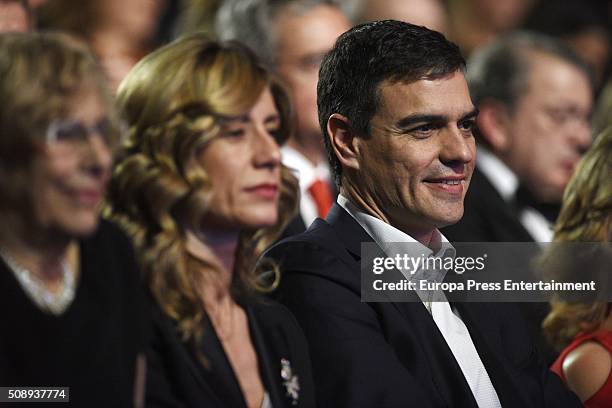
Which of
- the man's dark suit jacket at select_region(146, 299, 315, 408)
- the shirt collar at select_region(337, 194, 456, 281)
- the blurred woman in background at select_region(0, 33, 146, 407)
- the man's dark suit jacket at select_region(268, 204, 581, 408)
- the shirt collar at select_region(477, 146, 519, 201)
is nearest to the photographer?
the blurred woman in background at select_region(0, 33, 146, 407)

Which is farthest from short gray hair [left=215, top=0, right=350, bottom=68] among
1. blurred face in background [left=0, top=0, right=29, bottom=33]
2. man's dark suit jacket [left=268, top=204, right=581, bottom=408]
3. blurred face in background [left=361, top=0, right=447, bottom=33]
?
man's dark suit jacket [left=268, top=204, right=581, bottom=408]

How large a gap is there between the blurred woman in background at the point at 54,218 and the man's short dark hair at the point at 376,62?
29.5 inches

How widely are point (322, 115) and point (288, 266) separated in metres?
0.36

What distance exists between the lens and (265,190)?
2291mm

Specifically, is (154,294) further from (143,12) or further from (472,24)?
(472,24)

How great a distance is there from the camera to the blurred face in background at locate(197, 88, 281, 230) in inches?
88.0

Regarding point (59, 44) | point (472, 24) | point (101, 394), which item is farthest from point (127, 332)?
point (472, 24)

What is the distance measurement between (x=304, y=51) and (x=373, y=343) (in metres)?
1.77

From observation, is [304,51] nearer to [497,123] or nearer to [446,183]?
[497,123]

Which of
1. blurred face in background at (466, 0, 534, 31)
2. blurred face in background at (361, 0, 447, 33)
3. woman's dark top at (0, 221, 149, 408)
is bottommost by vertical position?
woman's dark top at (0, 221, 149, 408)

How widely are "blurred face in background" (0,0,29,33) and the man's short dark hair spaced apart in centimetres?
80

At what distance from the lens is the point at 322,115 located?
254cm

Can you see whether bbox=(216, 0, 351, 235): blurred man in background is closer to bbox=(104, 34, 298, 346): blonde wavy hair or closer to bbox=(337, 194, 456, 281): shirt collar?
bbox=(337, 194, 456, 281): shirt collar

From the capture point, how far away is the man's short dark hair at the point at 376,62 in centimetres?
240
